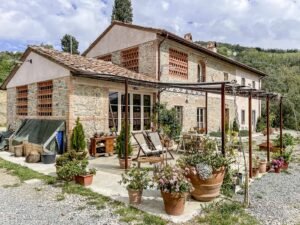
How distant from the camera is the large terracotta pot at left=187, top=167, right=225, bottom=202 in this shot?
5312mm

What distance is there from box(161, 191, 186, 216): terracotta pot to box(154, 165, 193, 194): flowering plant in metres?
0.08

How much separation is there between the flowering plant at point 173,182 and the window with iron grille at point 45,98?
8.62 metres

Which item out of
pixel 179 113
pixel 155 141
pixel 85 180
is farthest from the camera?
pixel 179 113

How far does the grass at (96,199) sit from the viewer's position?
4.59m

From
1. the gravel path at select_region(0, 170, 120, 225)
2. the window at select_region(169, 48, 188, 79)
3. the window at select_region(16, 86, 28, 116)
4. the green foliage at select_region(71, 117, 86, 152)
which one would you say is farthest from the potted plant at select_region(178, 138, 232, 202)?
the window at select_region(16, 86, 28, 116)

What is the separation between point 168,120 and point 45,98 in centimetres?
616

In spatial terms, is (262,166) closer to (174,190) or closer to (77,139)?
(174,190)

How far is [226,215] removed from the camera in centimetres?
476

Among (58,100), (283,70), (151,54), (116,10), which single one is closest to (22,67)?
(58,100)

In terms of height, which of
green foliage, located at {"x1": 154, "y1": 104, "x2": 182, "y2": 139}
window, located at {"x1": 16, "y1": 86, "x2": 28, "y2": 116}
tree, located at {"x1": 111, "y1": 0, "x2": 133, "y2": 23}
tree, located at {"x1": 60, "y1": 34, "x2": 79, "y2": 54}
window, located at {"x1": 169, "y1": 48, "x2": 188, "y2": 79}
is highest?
tree, located at {"x1": 111, "y1": 0, "x2": 133, "y2": 23}

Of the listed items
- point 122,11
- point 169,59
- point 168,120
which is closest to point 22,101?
point 168,120

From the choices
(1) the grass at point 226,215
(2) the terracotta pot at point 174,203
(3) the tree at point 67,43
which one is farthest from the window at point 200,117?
(3) the tree at point 67,43

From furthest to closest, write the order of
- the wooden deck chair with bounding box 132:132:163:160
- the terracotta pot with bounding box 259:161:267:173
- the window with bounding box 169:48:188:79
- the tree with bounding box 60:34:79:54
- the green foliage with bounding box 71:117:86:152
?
1. the tree with bounding box 60:34:79:54
2. the window with bounding box 169:48:188:79
3. the green foliage with bounding box 71:117:86:152
4. the wooden deck chair with bounding box 132:132:163:160
5. the terracotta pot with bounding box 259:161:267:173

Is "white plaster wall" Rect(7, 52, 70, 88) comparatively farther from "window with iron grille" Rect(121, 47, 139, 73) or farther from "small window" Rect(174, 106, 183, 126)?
"small window" Rect(174, 106, 183, 126)
